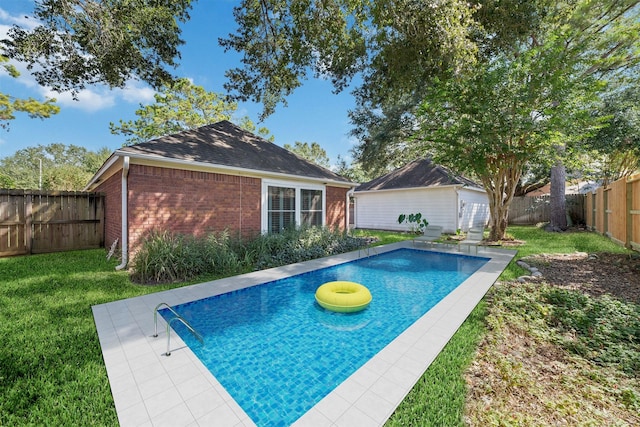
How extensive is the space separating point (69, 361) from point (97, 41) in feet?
32.5

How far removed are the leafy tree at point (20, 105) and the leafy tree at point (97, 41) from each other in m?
4.94

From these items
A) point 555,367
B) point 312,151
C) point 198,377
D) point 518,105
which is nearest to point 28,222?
point 198,377

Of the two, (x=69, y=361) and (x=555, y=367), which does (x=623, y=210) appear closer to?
(x=555, y=367)

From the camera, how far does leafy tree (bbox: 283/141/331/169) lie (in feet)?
163

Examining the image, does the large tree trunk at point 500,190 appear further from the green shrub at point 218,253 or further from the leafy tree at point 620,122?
the green shrub at point 218,253

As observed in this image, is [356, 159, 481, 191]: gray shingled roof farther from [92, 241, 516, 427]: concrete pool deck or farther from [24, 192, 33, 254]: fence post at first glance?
[24, 192, 33, 254]: fence post

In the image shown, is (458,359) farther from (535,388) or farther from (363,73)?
(363,73)

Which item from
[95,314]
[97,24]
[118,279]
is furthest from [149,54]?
[95,314]

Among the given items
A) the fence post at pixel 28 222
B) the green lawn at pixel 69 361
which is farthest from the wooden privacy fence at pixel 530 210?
the fence post at pixel 28 222

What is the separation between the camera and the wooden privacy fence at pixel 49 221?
8.91 meters

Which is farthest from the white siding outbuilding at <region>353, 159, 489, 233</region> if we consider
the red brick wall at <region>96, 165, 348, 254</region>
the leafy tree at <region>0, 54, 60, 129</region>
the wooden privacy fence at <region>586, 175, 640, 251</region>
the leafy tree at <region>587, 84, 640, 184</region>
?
the leafy tree at <region>0, 54, 60, 129</region>

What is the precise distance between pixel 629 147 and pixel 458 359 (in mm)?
22135

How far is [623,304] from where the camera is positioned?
4.77 m

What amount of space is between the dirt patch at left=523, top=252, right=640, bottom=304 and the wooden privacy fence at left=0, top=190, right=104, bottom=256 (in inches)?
622
